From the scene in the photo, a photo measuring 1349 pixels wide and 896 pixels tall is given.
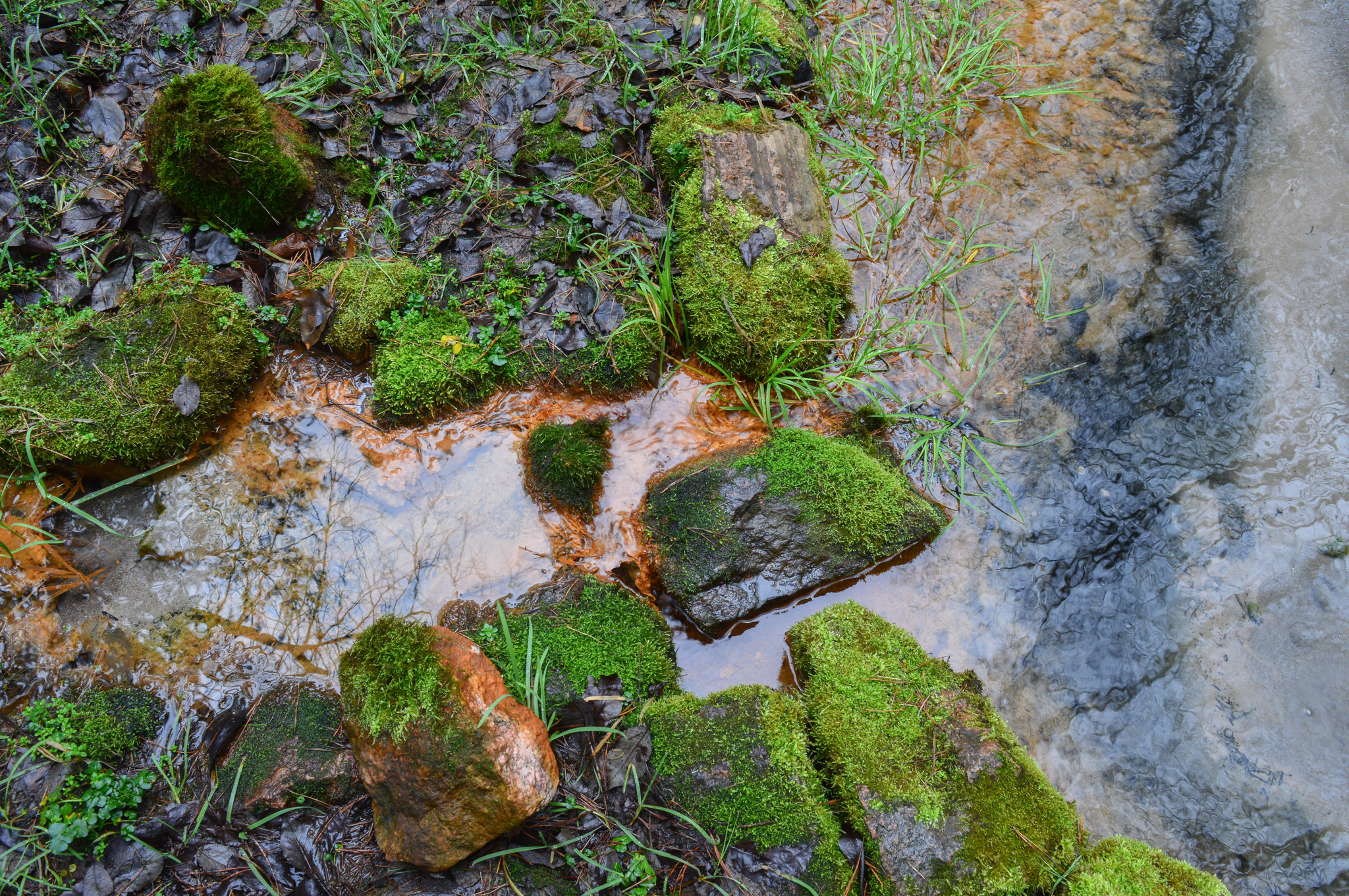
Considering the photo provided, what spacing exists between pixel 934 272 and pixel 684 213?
4.39ft

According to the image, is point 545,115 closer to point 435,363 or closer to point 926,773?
point 435,363

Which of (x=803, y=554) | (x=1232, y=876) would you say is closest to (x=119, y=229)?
(x=803, y=554)

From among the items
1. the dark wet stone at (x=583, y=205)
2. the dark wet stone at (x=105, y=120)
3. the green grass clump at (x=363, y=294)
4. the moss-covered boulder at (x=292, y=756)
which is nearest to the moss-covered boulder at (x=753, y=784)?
the moss-covered boulder at (x=292, y=756)

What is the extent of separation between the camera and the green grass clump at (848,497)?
2.79 m

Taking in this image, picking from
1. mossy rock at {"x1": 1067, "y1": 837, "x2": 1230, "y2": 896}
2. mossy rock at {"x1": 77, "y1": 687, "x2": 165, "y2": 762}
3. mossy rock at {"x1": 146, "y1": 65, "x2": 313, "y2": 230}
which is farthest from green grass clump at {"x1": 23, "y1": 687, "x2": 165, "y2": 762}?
mossy rock at {"x1": 1067, "y1": 837, "x2": 1230, "y2": 896}

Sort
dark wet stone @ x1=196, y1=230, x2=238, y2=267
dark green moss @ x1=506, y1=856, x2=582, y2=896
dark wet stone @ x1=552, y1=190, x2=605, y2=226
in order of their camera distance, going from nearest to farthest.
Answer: dark green moss @ x1=506, y1=856, x2=582, y2=896, dark wet stone @ x1=196, y1=230, x2=238, y2=267, dark wet stone @ x1=552, y1=190, x2=605, y2=226

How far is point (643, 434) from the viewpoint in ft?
10.1

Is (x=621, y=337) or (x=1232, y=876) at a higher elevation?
(x=621, y=337)

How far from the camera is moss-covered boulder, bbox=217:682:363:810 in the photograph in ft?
7.78

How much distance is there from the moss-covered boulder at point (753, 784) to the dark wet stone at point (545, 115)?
9.68 feet

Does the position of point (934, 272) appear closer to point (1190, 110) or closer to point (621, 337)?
point (621, 337)

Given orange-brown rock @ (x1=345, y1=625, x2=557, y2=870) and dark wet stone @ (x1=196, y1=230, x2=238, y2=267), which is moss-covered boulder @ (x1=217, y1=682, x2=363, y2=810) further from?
dark wet stone @ (x1=196, y1=230, x2=238, y2=267)

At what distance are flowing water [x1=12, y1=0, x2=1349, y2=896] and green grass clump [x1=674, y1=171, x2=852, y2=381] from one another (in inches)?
11.2

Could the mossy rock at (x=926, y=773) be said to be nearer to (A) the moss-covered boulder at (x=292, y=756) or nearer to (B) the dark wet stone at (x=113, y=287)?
(A) the moss-covered boulder at (x=292, y=756)
